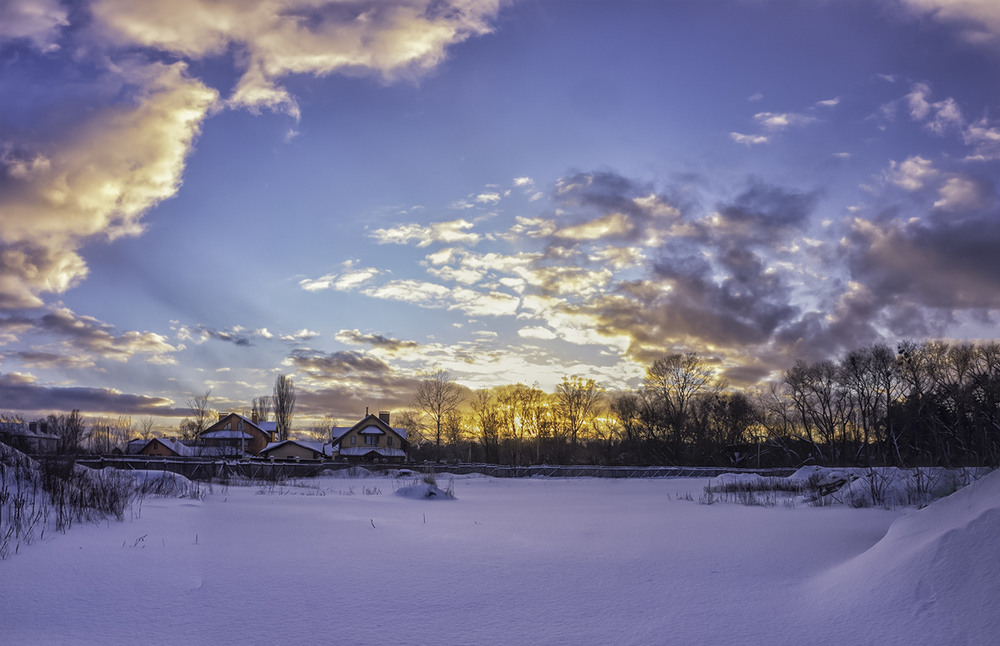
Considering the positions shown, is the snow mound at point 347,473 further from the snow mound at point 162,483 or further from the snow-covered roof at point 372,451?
the snow mound at point 162,483

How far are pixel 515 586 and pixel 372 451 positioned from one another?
62.2m

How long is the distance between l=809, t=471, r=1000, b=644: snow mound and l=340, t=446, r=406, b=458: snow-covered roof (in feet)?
208

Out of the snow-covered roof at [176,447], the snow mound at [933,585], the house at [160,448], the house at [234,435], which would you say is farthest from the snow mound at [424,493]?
the snow-covered roof at [176,447]

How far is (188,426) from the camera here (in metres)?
90.4

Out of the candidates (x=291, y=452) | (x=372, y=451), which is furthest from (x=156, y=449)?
(x=372, y=451)

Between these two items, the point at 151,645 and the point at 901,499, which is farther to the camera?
the point at 901,499

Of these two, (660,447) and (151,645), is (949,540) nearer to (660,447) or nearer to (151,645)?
(151,645)

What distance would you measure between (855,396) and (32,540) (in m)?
62.8

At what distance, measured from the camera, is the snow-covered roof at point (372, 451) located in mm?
65869

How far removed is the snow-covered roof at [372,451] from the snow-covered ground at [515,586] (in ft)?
192

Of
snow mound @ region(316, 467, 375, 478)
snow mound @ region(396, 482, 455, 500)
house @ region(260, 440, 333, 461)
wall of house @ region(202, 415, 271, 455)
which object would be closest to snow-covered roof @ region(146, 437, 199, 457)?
wall of house @ region(202, 415, 271, 455)

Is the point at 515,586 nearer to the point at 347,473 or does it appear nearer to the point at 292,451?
the point at 347,473

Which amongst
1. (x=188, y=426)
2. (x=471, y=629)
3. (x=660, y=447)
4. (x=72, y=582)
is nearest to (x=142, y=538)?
(x=72, y=582)

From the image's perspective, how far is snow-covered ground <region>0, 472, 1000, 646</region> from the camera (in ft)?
13.4
